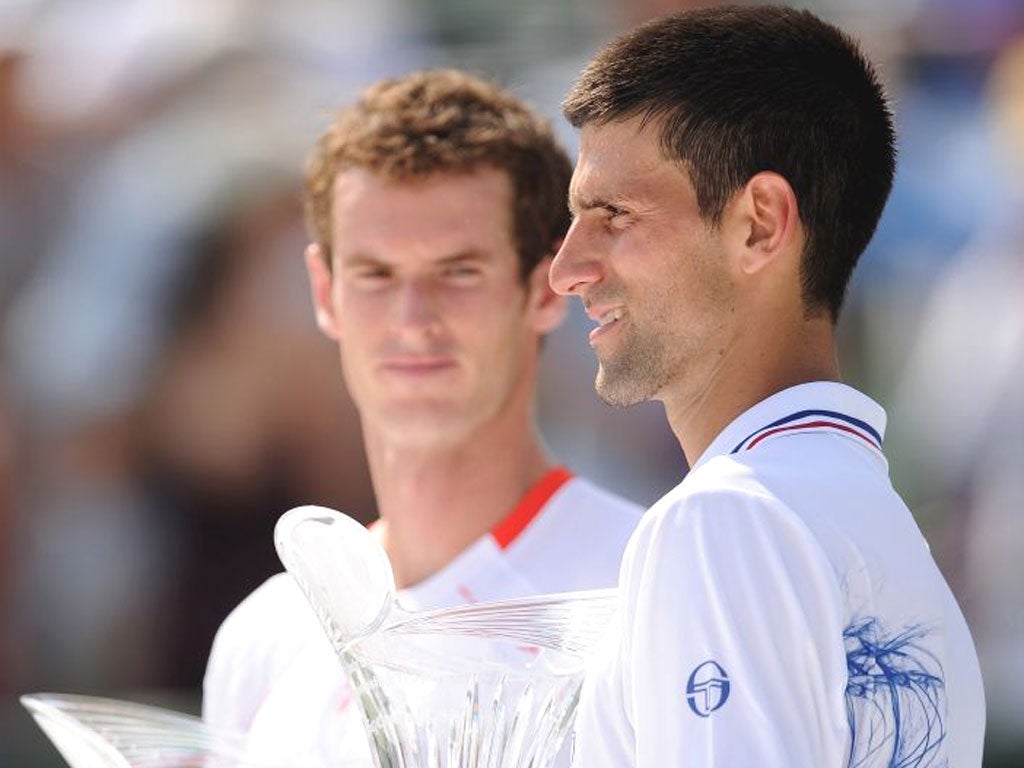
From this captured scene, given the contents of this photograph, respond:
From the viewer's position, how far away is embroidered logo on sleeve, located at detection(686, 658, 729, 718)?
168 cm

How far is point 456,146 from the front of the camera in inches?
129

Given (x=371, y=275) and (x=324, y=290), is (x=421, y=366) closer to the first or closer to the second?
(x=371, y=275)

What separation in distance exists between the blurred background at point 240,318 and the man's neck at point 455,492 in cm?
197

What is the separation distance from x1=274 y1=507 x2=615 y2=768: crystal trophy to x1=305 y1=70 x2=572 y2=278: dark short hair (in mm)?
1282

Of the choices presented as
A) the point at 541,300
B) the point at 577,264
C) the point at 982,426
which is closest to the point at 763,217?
the point at 577,264

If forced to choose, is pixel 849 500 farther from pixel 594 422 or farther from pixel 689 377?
pixel 594 422

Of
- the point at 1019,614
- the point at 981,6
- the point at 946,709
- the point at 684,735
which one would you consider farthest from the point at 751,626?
the point at 981,6

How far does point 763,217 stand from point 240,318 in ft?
11.4

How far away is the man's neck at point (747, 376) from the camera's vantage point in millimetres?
1990

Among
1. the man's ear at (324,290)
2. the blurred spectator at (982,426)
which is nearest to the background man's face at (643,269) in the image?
the man's ear at (324,290)

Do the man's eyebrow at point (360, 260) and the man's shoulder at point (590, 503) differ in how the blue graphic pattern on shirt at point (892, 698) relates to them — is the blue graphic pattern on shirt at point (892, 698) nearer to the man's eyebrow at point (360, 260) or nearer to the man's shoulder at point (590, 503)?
the man's shoulder at point (590, 503)

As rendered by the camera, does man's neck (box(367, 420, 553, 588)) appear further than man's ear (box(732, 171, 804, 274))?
Yes

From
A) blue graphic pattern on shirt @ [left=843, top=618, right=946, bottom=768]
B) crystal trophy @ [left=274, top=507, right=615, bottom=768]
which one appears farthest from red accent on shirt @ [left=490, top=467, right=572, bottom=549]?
blue graphic pattern on shirt @ [left=843, top=618, right=946, bottom=768]

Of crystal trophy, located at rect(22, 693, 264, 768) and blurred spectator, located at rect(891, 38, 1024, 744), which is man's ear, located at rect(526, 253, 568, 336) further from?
blurred spectator, located at rect(891, 38, 1024, 744)
